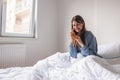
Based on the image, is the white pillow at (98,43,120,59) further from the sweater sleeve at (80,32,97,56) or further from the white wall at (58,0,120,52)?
the white wall at (58,0,120,52)

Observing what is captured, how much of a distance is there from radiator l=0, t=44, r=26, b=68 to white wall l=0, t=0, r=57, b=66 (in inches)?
6.0

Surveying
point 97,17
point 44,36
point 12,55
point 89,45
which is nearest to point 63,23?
point 44,36

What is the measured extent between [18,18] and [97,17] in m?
1.41

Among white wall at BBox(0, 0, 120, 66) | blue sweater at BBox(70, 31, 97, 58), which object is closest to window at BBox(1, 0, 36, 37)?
white wall at BBox(0, 0, 120, 66)

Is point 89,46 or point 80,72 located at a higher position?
point 89,46

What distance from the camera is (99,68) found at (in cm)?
136

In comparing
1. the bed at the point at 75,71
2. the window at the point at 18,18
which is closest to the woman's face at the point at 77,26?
the bed at the point at 75,71

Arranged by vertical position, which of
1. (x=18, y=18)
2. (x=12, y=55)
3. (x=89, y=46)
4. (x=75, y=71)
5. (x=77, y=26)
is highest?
(x=18, y=18)

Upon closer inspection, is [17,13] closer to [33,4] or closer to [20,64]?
[33,4]

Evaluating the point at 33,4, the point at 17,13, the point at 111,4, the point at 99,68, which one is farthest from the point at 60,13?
the point at 99,68

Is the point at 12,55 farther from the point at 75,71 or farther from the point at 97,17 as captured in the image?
the point at 75,71

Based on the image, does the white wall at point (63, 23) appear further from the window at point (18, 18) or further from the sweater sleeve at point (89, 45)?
the sweater sleeve at point (89, 45)

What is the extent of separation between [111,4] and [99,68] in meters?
1.76

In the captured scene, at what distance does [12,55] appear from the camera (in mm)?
3168
